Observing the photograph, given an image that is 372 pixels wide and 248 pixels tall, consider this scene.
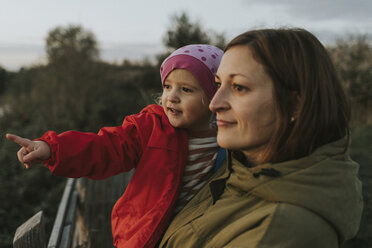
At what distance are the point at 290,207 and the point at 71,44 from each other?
10992 mm

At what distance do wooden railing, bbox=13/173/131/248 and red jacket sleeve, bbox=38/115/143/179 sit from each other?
309 millimetres

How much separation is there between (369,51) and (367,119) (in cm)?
265

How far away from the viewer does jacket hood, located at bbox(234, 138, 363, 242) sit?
1151mm

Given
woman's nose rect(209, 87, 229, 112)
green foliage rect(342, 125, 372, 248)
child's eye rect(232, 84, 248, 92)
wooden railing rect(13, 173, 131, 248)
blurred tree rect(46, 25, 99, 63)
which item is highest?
child's eye rect(232, 84, 248, 92)

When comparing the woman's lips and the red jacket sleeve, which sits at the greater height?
the woman's lips

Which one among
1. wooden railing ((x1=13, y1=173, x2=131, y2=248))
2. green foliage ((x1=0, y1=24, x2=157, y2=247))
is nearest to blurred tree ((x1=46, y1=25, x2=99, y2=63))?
green foliage ((x1=0, y1=24, x2=157, y2=247))

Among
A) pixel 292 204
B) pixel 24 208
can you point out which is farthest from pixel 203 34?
pixel 292 204

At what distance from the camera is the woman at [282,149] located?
1.15 meters

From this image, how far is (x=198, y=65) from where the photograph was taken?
2045mm

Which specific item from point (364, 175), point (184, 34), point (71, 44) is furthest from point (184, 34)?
point (364, 175)

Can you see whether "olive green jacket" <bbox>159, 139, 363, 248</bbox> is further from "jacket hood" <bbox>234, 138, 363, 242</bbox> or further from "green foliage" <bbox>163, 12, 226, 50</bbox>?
"green foliage" <bbox>163, 12, 226, 50</bbox>

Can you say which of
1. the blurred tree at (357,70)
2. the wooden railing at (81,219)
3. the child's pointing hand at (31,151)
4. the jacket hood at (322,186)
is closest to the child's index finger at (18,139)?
the child's pointing hand at (31,151)

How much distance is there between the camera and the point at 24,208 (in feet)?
19.4

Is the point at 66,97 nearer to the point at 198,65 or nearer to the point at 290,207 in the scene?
the point at 198,65
